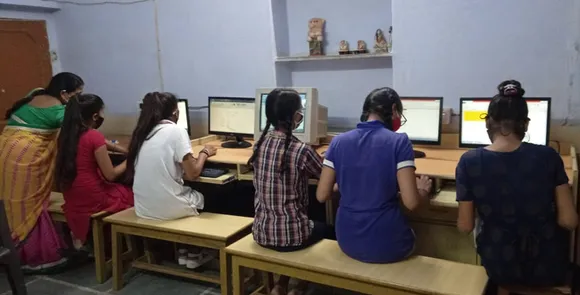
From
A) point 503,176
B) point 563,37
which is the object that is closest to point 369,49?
point 563,37

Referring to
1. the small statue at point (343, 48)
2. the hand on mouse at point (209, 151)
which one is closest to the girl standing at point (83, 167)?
the hand on mouse at point (209, 151)

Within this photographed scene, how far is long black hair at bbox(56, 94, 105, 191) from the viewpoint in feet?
9.97

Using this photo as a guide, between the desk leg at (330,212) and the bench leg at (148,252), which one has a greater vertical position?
the desk leg at (330,212)

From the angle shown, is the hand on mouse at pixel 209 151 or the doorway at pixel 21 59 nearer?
the hand on mouse at pixel 209 151

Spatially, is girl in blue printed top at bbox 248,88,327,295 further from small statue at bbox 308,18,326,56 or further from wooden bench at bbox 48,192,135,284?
small statue at bbox 308,18,326,56

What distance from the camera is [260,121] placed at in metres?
3.38

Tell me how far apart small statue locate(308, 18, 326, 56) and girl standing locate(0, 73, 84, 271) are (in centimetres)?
162

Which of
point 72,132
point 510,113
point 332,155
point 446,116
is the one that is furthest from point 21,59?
point 510,113

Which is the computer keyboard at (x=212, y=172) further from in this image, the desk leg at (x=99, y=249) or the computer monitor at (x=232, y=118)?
the desk leg at (x=99, y=249)

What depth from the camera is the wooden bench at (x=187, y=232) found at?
2.68m

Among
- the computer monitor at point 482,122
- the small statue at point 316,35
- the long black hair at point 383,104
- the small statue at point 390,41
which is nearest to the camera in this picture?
Result: the long black hair at point 383,104

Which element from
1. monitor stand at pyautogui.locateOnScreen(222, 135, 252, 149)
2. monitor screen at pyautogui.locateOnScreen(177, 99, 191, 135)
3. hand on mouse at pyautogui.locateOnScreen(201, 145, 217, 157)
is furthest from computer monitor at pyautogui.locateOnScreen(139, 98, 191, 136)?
hand on mouse at pyautogui.locateOnScreen(201, 145, 217, 157)

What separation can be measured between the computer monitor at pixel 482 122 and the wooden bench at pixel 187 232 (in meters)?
1.31

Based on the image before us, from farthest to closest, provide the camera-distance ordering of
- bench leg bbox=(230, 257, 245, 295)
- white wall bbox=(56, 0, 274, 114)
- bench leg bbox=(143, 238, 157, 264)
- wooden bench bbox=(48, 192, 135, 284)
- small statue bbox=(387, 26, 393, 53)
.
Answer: white wall bbox=(56, 0, 274, 114) < small statue bbox=(387, 26, 393, 53) < bench leg bbox=(143, 238, 157, 264) < wooden bench bbox=(48, 192, 135, 284) < bench leg bbox=(230, 257, 245, 295)
